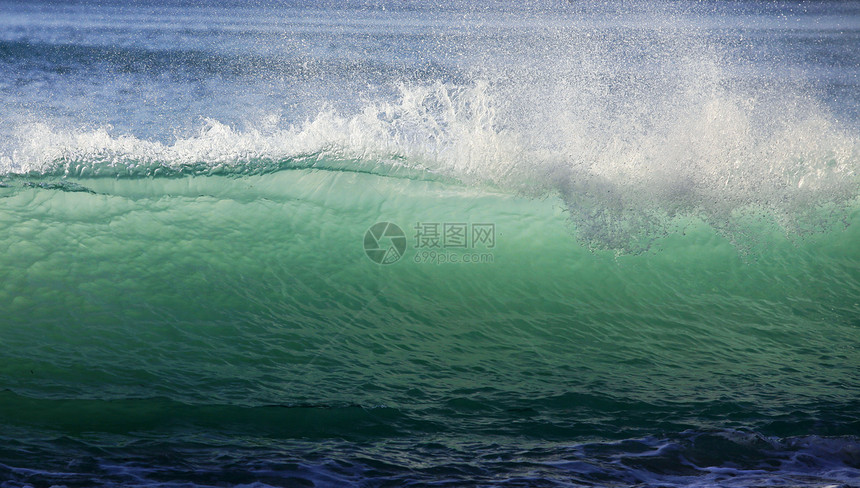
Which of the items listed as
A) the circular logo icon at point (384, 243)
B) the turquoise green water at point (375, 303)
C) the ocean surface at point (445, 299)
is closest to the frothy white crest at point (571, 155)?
the ocean surface at point (445, 299)

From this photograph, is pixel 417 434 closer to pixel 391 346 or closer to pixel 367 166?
pixel 391 346

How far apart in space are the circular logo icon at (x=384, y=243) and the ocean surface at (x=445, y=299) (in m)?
0.02

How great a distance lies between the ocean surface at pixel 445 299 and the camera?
2.87 m

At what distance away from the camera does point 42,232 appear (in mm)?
4867

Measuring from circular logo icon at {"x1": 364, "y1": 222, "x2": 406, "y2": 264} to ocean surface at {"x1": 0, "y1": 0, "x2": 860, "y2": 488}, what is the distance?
2 centimetres

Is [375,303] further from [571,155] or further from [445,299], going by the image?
[571,155]

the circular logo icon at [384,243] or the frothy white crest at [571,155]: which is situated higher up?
the frothy white crest at [571,155]

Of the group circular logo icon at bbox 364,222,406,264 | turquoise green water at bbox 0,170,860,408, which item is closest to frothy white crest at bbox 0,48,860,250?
turquoise green water at bbox 0,170,860,408

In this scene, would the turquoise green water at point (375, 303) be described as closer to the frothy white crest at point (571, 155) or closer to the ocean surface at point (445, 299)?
the ocean surface at point (445, 299)

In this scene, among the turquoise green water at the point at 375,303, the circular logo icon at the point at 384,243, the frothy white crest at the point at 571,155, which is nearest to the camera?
the turquoise green water at the point at 375,303

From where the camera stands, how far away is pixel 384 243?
16.6 feet

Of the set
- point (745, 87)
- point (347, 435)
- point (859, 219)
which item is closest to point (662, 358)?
point (347, 435)

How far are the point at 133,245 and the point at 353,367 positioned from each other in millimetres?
2133

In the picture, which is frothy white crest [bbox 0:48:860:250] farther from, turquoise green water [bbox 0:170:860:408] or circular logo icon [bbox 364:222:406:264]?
circular logo icon [bbox 364:222:406:264]
